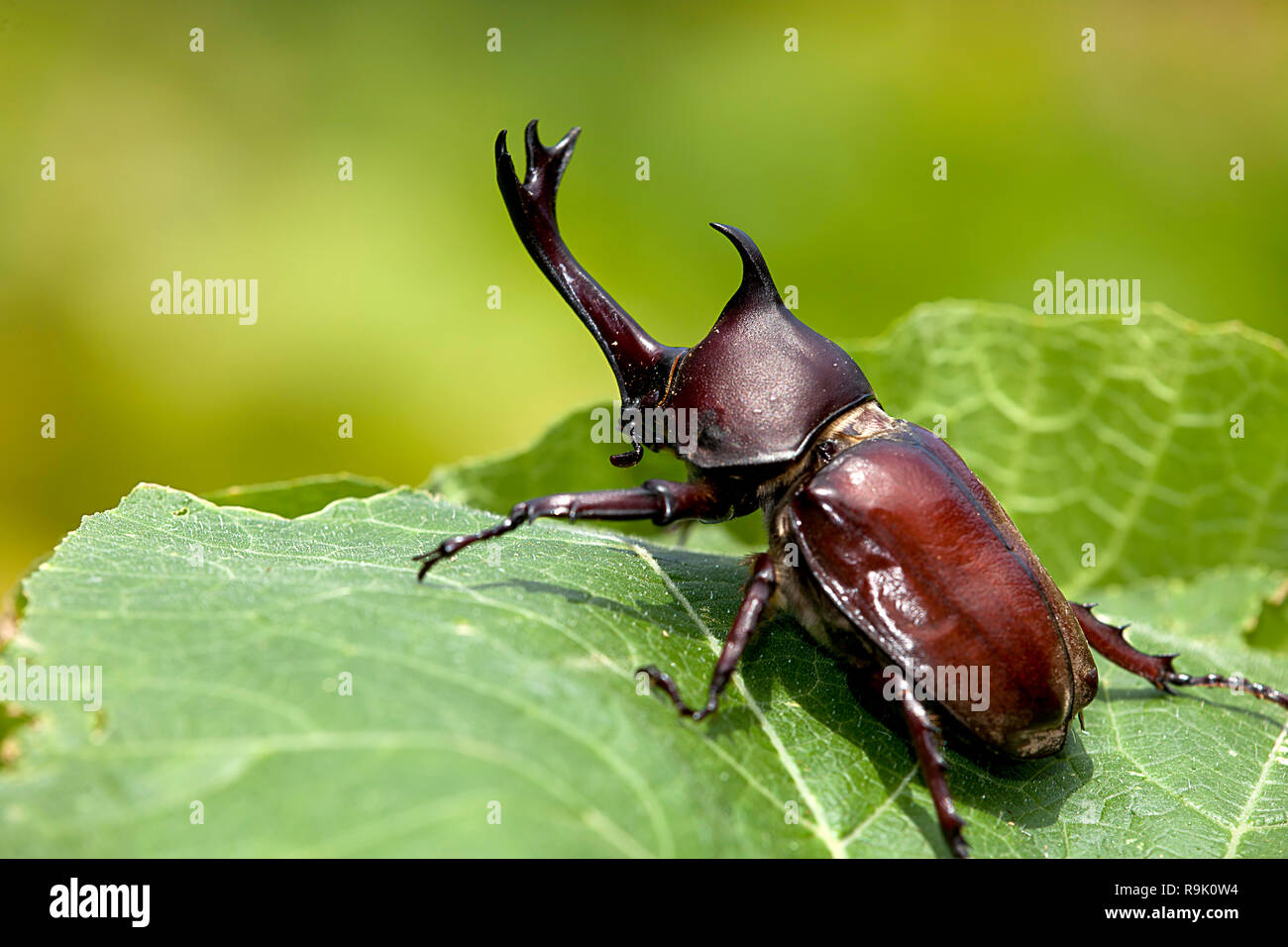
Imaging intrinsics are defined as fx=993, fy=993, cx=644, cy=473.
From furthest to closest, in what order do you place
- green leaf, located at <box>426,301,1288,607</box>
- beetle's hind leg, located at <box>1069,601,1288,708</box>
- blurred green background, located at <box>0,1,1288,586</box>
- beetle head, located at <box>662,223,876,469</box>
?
blurred green background, located at <box>0,1,1288,586</box> < green leaf, located at <box>426,301,1288,607</box> < beetle's hind leg, located at <box>1069,601,1288,708</box> < beetle head, located at <box>662,223,876,469</box>

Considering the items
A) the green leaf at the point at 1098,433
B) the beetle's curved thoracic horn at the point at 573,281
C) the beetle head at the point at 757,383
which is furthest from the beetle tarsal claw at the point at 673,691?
the green leaf at the point at 1098,433

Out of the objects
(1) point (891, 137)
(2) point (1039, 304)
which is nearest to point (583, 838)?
(2) point (1039, 304)

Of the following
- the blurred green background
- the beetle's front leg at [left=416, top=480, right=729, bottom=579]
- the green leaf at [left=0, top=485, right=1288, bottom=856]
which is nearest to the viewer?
the green leaf at [left=0, top=485, right=1288, bottom=856]

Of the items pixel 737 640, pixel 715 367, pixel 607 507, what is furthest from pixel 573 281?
pixel 737 640

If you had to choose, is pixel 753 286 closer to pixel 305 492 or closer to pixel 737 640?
pixel 737 640

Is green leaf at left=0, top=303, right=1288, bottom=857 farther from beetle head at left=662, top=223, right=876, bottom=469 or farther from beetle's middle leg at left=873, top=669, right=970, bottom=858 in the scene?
beetle head at left=662, top=223, right=876, bottom=469

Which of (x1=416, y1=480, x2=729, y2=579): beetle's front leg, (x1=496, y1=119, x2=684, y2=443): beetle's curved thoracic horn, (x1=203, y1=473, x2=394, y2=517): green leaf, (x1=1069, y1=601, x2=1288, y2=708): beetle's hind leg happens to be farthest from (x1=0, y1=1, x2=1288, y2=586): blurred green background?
(x1=1069, y1=601, x2=1288, y2=708): beetle's hind leg
